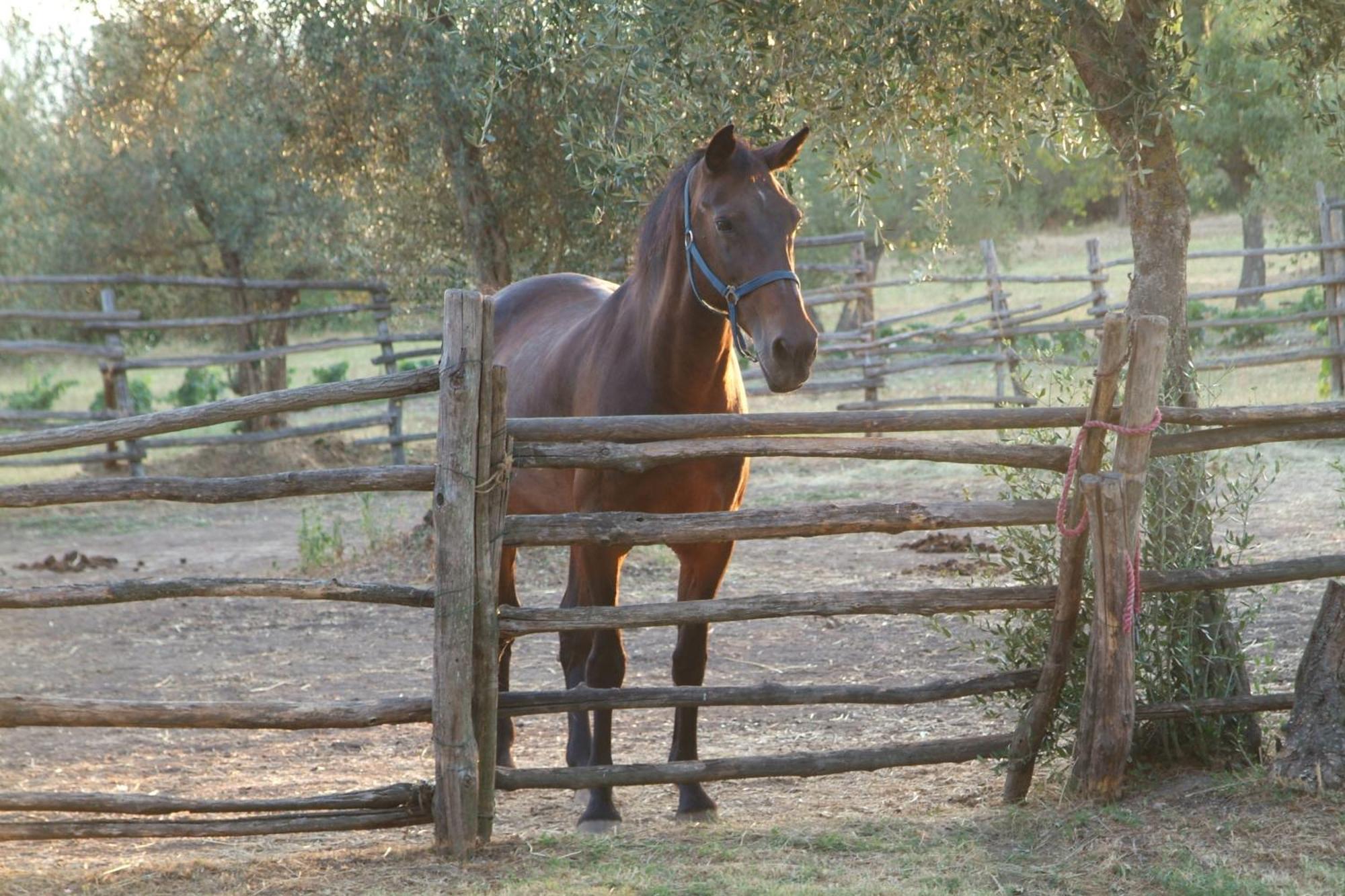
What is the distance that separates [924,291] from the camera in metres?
32.2

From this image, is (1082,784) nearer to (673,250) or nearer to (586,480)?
(586,480)

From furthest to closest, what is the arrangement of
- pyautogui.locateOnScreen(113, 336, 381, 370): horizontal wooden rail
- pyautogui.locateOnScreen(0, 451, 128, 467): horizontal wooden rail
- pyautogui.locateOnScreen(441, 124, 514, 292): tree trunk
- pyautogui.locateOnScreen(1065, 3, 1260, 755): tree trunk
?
pyautogui.locateOnScreen(113, 336, 381, 370): horizontal wooden rail, pyautogui.locateOnScreen(0, 451, 128, 467): horizontal wooden rail, pyautogui.locateOnScreen(441, 124, 514, 292): tree trunk, pyautogui.locateOnScreen(1065, 3, 1260, 755): tree trunk

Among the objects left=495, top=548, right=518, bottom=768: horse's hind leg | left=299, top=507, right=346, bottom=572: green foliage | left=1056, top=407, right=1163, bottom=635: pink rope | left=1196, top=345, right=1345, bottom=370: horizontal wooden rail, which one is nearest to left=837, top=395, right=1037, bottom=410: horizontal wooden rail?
left=1196, top=345, right=1345, bottom=370: horizontal wooden rail

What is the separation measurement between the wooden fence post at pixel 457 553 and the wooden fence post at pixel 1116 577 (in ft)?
5.92

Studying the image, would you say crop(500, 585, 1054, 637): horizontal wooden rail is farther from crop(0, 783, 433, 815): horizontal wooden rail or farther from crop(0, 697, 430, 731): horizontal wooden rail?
crop(0, 783, 433, 815): horizontal wooden rail

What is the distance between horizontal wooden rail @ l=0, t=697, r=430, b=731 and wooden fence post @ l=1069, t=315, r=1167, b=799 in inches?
79.4

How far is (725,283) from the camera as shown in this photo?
3.97 metres

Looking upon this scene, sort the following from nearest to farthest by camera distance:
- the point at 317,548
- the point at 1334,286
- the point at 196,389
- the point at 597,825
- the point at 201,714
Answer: the point at 201,714, the point at 597,825, the point at 317,548, the point at 1334,286, the point at 196,389

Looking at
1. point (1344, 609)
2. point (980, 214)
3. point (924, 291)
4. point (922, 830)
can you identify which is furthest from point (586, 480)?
point (924, 291)

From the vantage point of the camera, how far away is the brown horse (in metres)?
3.89

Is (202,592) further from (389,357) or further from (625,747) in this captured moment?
(389,357)

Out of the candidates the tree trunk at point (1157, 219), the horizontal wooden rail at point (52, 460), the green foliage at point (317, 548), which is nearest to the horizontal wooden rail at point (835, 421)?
the tree trunk at point (1157, 219)

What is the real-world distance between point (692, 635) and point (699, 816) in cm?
63

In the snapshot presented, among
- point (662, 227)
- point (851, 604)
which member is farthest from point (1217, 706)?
point (662, 227)
